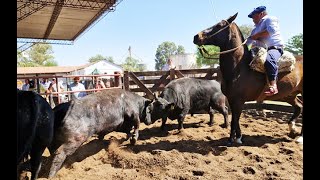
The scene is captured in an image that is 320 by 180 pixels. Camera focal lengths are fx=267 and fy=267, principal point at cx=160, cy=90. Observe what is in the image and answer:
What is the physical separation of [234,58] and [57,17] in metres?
16.9

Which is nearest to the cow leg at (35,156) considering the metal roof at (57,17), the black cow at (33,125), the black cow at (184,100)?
the black cow at (33,125)

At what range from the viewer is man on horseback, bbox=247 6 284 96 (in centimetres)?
523

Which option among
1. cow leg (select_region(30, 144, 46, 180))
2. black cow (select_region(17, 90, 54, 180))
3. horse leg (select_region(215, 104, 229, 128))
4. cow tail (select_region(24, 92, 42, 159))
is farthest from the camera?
horse leg (select_region(215, 104, 229, 128))

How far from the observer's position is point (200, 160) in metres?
4.49

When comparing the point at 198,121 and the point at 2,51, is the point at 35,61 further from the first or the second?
the point at 2,51

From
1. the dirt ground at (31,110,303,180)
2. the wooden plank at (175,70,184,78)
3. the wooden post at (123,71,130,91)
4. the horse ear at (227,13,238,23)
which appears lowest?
the dirt ground at (31,110,303,180)

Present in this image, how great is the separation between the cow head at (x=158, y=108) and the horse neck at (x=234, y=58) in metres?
1.70

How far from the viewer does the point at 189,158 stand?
4.60 meters

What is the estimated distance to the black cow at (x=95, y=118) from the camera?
4.37 m

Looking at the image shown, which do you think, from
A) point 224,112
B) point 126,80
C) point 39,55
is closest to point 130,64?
point 39,55

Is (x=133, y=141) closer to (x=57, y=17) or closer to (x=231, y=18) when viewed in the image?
(x=231, y=18)

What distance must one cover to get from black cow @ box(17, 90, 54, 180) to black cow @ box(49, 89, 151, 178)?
55 centimetres

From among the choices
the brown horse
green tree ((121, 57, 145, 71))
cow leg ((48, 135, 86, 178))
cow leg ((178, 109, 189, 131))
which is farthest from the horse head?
green tree ((121, 57, 145, 71))

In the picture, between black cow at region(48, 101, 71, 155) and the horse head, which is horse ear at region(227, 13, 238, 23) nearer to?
the horse head
